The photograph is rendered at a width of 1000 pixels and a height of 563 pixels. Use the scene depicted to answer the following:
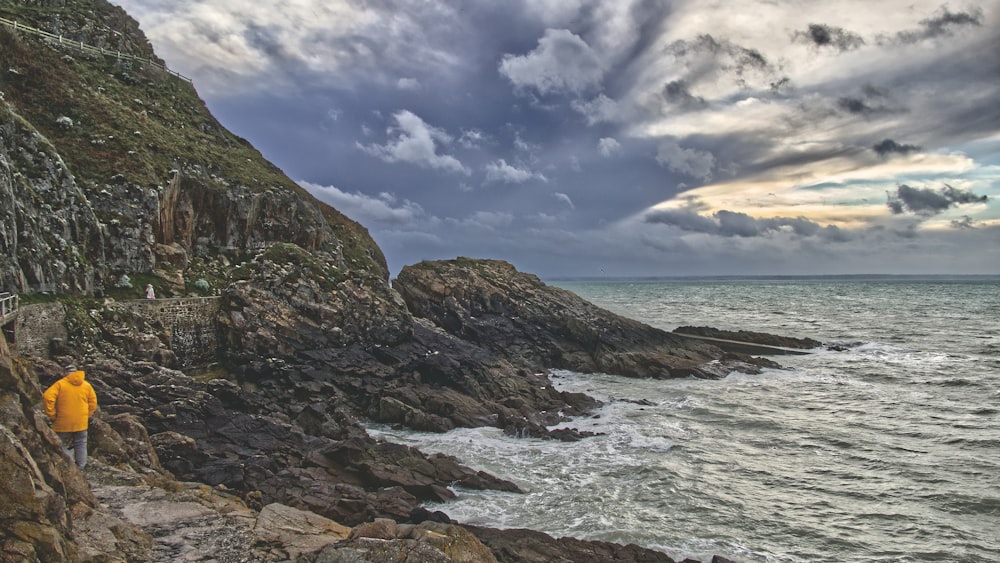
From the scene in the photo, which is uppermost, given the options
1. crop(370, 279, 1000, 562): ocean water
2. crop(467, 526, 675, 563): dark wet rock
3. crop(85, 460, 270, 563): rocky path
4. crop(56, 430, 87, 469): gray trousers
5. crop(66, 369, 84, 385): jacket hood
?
crop(66, 369, 84, 385): jacket hood

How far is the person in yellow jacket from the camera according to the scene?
462 inches

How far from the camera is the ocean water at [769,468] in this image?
Result: 17531 millimetres

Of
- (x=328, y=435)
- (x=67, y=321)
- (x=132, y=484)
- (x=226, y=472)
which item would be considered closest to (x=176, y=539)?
(x=132, y=484)

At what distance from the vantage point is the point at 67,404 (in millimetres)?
11820

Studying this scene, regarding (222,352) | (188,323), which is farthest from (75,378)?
(222,352)

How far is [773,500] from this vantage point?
20.3 metres

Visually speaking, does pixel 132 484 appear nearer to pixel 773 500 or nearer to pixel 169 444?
pixel 169 444

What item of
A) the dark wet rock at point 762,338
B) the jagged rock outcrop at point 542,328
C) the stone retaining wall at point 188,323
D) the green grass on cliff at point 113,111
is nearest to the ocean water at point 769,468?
the jagged rock outcrop at point 542,328

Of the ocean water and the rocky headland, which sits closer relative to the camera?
the rocky headland

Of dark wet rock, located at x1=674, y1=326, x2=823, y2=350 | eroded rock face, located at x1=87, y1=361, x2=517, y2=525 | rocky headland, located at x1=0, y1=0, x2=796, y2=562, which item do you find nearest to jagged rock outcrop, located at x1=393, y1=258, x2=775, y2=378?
rocky headland, located at x1=0, y1=0, x2=796, y2=562

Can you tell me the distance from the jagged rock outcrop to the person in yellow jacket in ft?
121

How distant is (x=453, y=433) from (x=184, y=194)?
26.9m

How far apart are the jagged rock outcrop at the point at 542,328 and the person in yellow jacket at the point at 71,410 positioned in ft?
121

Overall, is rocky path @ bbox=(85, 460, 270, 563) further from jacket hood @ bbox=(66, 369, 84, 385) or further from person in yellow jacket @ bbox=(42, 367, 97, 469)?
jacket hood @ bbox=(66, 369, 84, 385)
